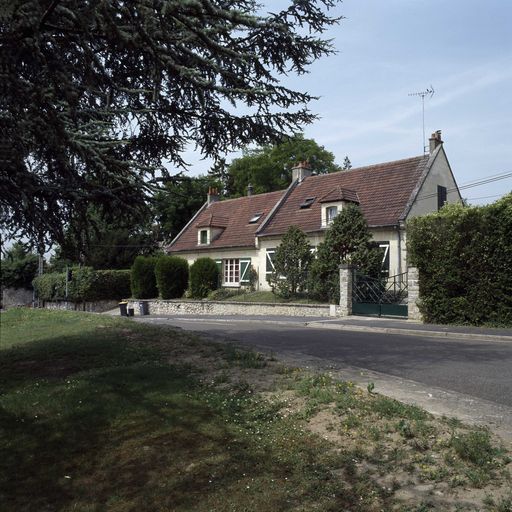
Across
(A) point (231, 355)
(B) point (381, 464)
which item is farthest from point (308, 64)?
(B) point (381, 464)

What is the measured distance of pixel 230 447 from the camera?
5.07 metres

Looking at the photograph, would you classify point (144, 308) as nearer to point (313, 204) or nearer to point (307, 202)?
point (307, 202)

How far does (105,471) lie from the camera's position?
503 centimetres

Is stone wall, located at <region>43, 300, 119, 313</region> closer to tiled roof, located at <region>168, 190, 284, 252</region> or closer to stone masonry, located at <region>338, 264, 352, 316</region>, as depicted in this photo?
tiled roof, located at <region>168, 190, 284, 252</region>

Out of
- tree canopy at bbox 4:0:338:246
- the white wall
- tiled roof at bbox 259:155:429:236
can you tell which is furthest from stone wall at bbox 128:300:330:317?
tree canopy at bbox 4:0:338:246

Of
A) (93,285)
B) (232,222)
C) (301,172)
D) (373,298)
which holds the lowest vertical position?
(373,298)

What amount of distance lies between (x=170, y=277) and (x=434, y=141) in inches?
715

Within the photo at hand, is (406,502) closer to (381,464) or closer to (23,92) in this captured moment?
(381,464)

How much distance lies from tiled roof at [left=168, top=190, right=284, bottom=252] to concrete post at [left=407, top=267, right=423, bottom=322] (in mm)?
15247

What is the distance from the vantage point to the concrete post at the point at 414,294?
18328 millimetres

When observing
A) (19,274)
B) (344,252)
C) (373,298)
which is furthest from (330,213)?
(19,274)

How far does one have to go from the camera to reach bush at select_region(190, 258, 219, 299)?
109ft

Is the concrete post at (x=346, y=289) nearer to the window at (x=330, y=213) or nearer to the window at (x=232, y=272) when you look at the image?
the window at (x=330, y=213)

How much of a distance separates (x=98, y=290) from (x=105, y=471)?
1429 inches
